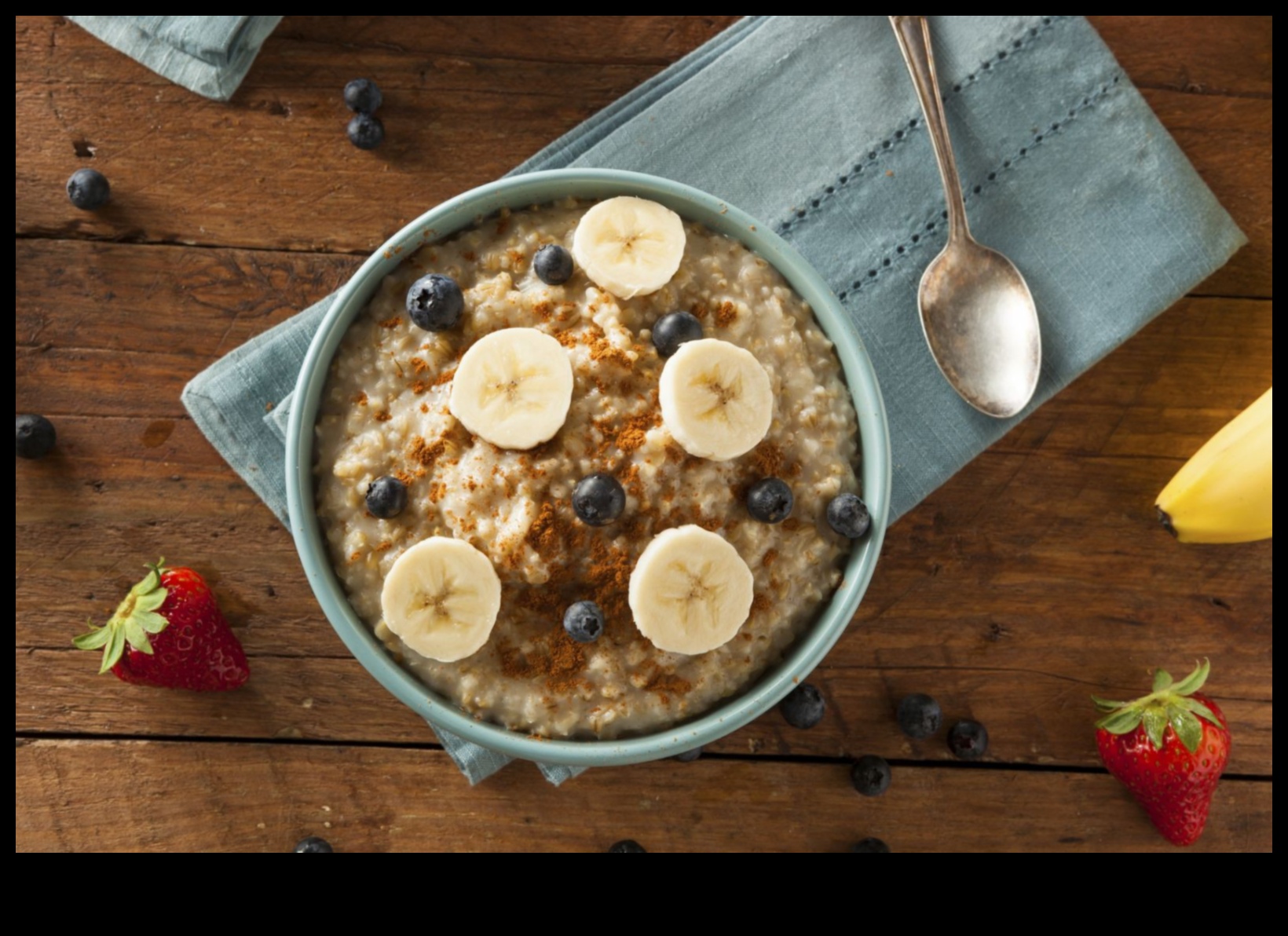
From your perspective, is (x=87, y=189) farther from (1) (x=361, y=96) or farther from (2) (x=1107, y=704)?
(2) (x=1107, y=704)

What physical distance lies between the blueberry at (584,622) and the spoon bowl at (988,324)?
116 cm

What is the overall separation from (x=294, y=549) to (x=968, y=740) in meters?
1.85

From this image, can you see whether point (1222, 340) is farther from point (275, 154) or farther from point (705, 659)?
point (275, 154)

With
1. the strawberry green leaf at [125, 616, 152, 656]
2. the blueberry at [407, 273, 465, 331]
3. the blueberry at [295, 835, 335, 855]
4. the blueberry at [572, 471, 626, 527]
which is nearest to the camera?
the blueberry at [572, 471, 626, 527]

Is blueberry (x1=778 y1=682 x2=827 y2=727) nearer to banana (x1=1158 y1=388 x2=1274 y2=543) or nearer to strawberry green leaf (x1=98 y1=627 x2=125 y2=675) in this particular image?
banana (x1=1158 y1=388 x2=1274 y2=543)

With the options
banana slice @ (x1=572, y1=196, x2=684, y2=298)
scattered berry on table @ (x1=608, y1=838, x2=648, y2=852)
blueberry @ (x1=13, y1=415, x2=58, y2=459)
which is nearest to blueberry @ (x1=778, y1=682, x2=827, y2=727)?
scattered berry on table @ (x1=608, y1=838, x2=648, y2=852)

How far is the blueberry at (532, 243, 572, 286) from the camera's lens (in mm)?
2199

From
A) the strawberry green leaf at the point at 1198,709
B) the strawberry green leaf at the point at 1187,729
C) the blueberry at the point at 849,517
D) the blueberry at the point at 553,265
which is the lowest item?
the blueberry at the point at 553,265

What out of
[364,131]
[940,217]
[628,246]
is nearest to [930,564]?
[940,217]

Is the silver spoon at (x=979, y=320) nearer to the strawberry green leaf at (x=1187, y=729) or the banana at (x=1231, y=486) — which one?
the banana at (x=1231, y=486)

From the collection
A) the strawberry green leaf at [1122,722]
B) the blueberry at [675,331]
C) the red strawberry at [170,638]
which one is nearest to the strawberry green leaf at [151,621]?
the red strawberry at [170,638]

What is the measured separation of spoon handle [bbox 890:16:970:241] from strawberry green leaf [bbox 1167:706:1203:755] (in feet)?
4.43

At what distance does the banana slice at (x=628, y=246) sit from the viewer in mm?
2188

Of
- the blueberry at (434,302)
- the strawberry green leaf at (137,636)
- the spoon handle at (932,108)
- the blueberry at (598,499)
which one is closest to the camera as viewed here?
the blueberry at (598,499)
